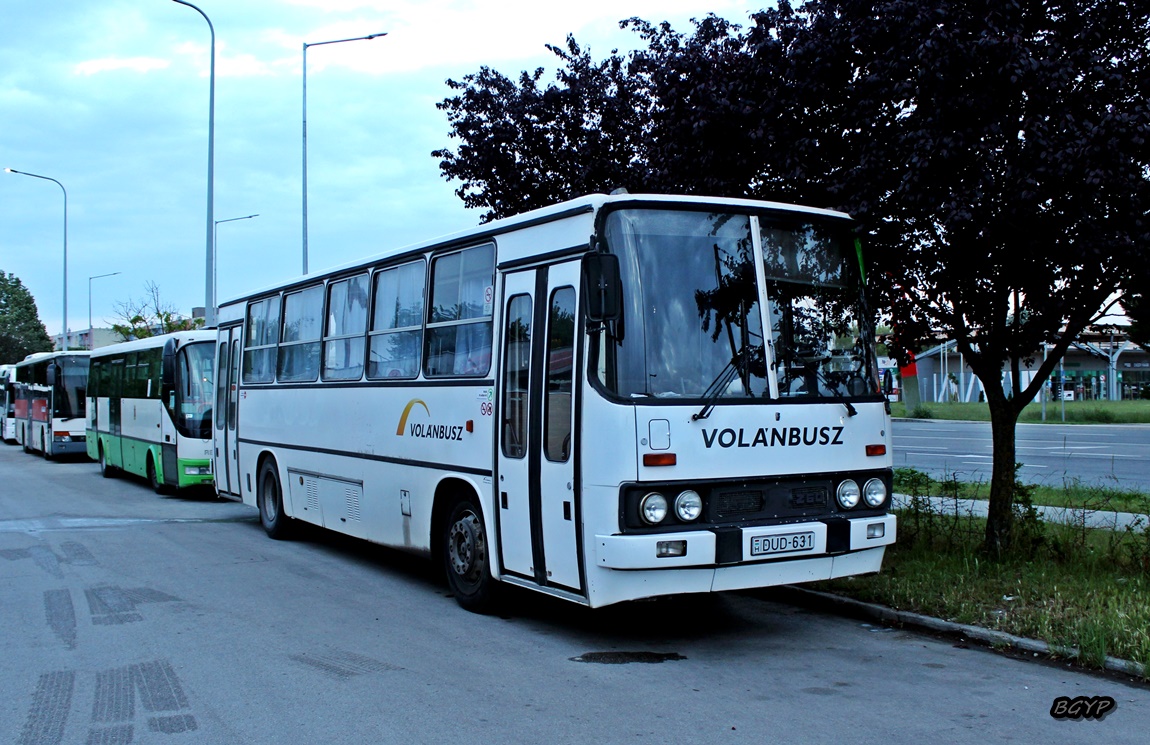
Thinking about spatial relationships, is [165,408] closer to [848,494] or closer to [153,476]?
[153,476]

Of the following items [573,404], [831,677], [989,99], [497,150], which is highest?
[497,150]

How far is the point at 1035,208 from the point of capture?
8.97m

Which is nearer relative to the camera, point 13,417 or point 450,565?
point 450,565

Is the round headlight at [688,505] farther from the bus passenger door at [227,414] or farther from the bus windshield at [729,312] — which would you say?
the bus passenger door at [227,414]

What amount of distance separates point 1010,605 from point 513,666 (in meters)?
3.82

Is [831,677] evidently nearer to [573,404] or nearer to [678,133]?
[573,404]

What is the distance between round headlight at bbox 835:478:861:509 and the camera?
25.4 ft

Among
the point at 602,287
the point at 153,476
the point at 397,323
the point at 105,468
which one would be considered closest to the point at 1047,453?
the point at 153,476

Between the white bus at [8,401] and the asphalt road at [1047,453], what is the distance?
3114 cm

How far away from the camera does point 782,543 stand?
23.9 feet

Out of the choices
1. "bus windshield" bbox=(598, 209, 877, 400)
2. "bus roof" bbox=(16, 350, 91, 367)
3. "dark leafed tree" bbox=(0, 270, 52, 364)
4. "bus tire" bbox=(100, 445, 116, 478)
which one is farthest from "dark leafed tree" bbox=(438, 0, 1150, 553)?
"dark leafed tree" bbox=(0, 270, 52, 364)

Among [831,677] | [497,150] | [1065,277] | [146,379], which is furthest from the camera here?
[146,379]

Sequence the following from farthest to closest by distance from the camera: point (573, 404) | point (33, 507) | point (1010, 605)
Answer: point (33, 507), point (1010, 605), point (573, 404)

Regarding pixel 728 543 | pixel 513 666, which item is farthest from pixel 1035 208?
pixel 513 666
